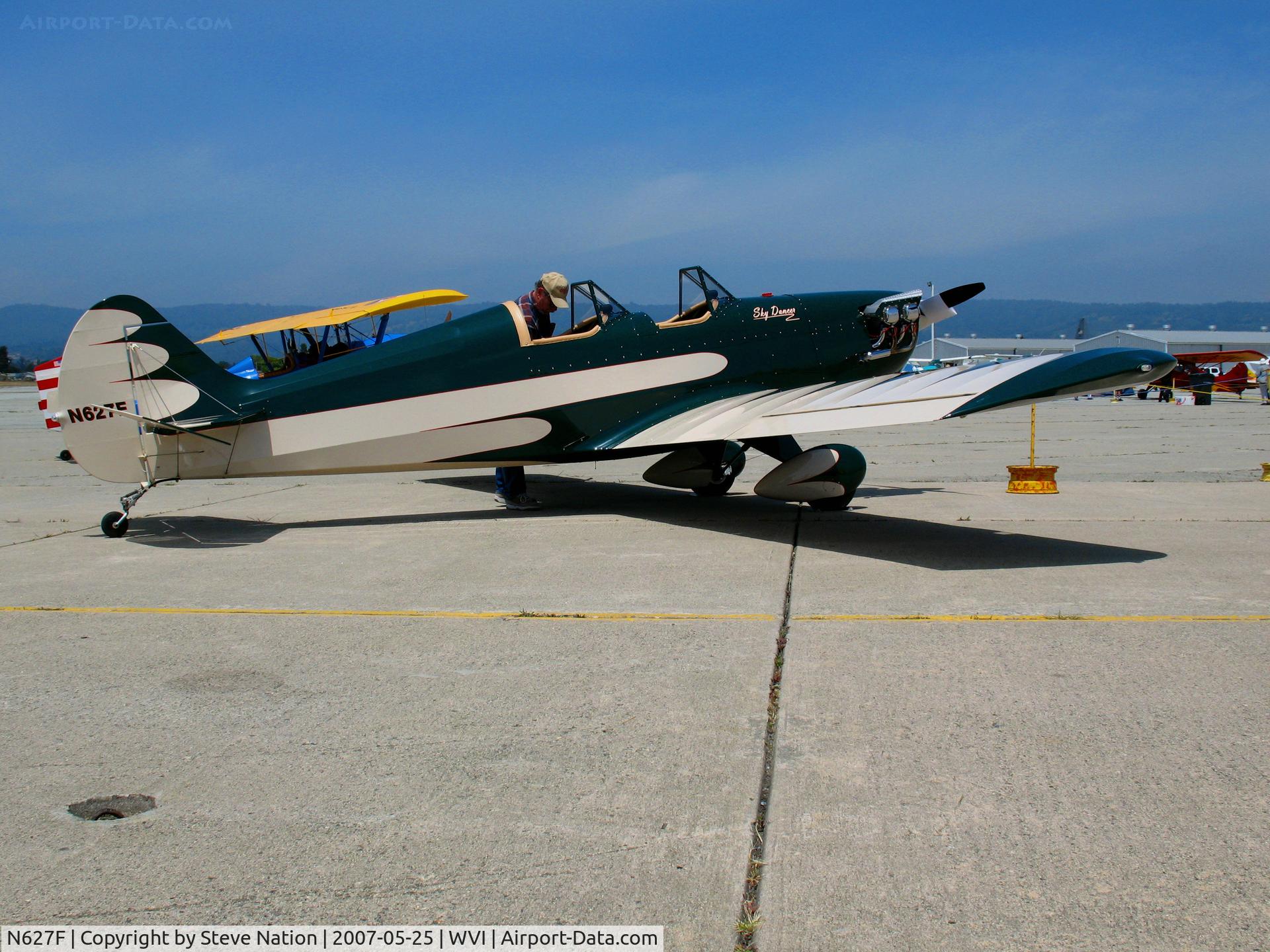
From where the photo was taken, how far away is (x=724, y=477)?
11.4m

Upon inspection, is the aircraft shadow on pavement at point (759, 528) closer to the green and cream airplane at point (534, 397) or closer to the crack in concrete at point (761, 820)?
the green and cream airplane at point (534, 397)

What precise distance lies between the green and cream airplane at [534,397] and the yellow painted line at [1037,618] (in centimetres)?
188

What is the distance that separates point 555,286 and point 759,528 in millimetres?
3275

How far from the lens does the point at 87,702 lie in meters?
4.43

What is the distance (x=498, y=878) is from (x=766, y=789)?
1030mm

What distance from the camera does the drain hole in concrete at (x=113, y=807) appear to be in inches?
128

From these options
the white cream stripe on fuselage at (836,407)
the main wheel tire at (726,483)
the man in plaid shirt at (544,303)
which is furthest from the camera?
the main wheel tire at (726,483)

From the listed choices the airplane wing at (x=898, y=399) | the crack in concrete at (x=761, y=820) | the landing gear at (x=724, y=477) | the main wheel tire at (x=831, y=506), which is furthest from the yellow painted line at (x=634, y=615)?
the landing gear at (x=724, y=477)

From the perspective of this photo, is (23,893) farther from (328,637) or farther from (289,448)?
(289,448)

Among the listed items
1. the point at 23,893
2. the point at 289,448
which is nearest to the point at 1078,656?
the point at 23,893

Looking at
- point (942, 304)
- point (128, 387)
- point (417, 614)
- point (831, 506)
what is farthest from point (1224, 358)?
point (417, 614)

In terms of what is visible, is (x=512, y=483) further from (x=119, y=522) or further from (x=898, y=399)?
(x=898, y=399)

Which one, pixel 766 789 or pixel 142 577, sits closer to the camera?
pixel 766 789

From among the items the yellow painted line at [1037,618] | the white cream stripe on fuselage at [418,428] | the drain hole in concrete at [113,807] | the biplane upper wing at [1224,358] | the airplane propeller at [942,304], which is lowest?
the biplane upper wing at [1224,358]
